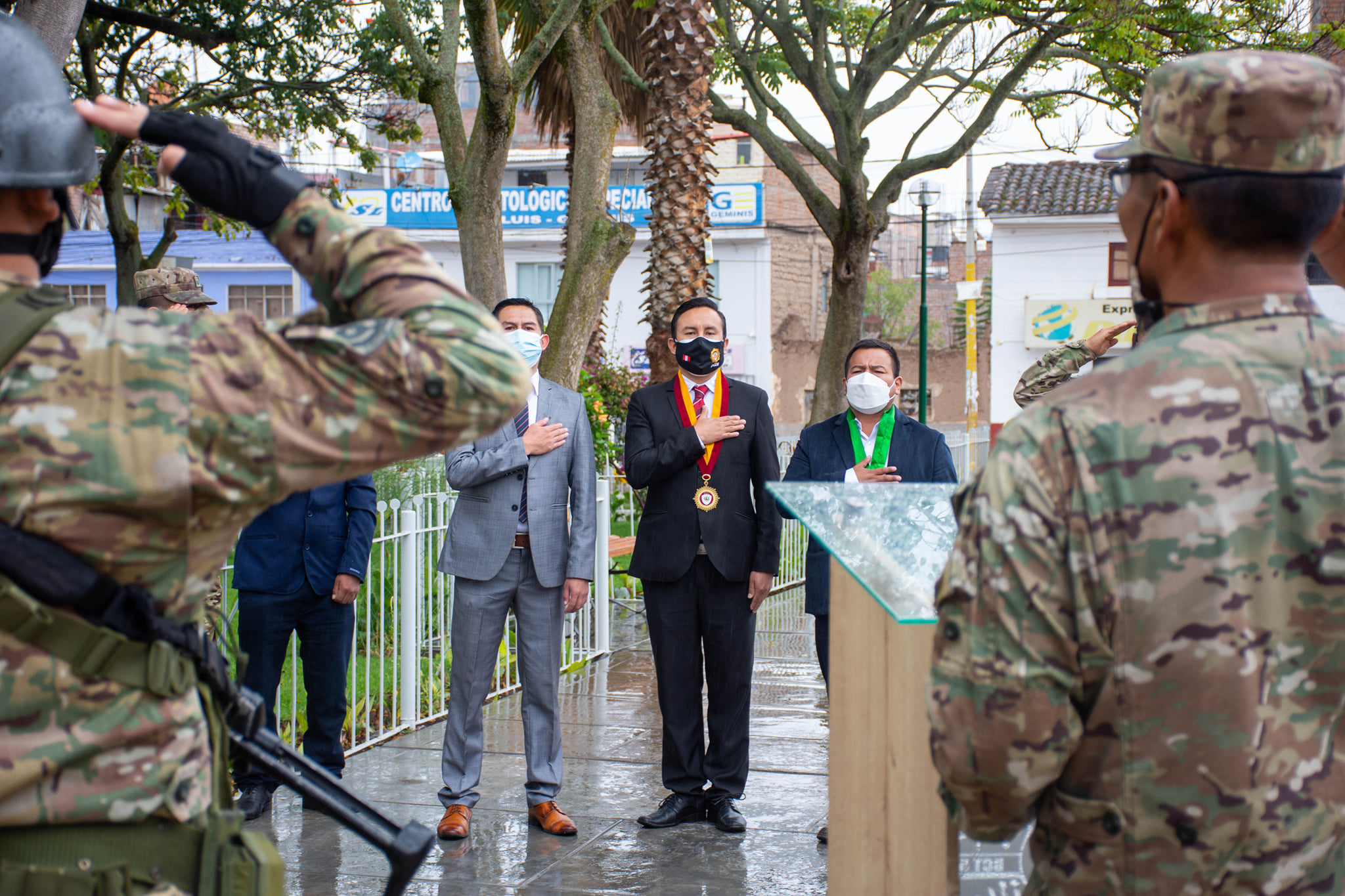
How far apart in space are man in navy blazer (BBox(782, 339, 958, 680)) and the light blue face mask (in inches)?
48.7

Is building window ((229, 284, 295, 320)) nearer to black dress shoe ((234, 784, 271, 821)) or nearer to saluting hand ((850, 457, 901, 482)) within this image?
black dress shoe ((234, 784, 271, 821))

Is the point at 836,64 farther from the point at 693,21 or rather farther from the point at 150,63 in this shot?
the point at 150,63

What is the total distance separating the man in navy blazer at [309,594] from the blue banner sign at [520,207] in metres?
28.7

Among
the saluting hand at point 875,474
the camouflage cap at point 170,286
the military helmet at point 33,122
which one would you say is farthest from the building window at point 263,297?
the military helmet at point 33,122

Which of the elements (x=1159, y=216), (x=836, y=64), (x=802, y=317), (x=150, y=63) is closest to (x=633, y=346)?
(x=802, y=317)

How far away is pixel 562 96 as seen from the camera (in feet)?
45.8

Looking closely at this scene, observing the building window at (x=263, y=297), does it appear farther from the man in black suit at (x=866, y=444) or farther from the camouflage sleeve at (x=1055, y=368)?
the camouflage sleeve at (x=1055, y=368)

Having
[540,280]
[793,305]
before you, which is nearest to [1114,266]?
[793,305]

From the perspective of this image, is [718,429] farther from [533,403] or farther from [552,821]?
[552,821]

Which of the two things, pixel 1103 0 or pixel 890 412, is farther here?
pixel 1103 0

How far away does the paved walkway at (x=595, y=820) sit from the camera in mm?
4492

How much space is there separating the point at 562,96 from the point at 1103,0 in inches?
235

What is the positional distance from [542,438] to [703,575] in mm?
923

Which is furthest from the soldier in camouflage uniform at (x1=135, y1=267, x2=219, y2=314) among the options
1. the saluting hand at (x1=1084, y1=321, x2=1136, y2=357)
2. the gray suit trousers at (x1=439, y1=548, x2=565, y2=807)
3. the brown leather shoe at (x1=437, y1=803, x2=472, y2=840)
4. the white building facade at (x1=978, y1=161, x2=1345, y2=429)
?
the white building facade at (x1=978, y1=161, x2=1345, y2=429)
